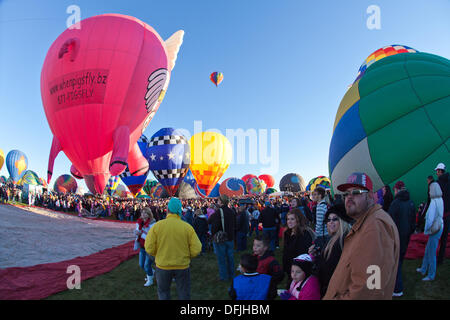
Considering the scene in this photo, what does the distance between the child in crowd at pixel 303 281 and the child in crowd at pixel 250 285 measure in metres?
0.26

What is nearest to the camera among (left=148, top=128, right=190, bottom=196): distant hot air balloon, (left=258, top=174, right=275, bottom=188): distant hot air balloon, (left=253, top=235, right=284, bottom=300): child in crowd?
(left=253, top=235, right=284, bottom=300): child in crowd

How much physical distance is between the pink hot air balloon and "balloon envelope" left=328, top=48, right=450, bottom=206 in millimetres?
9833

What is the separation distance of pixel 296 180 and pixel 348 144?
151 feet

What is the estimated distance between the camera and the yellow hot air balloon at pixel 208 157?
29.2 metres

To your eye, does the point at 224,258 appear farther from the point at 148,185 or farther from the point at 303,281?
the point at 148,185

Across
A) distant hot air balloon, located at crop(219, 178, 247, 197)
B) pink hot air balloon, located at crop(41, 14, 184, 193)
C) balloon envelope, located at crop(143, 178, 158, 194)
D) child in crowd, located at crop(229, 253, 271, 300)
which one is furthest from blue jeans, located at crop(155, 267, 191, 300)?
balloon envelope, located at crop(143, 178, 158, 194)

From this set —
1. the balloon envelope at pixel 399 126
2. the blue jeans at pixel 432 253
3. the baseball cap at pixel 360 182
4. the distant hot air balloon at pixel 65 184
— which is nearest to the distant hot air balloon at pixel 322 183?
the balloon envelope at pixel 399 126

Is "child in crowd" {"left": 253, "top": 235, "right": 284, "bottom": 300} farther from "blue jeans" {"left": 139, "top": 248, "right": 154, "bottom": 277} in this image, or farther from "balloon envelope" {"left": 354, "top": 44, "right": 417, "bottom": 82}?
"balloon envelope" {"left": 354, "top": 44, "right": 417, "bottom": 82}

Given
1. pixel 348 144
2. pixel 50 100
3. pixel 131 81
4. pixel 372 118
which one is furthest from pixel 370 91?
pixel 50 100

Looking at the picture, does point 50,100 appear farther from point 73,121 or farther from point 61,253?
point 61,253

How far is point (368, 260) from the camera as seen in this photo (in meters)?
1.54

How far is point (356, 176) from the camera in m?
1.92

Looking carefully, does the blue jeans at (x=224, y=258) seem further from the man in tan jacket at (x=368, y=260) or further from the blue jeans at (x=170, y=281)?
the man in tan jacket at (x=368, y=260)

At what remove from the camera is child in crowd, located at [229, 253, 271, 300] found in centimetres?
243
